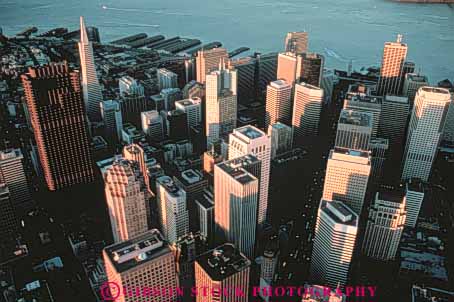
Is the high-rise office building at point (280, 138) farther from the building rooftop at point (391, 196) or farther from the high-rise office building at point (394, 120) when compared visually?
the building rooftop at point (391, 196)

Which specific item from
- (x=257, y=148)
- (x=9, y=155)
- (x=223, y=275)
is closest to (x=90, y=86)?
(x=9, y=155)

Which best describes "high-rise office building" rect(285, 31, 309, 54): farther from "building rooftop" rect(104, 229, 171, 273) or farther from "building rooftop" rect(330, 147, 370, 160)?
"building rooftop" rect(104, 229, 171, 273)

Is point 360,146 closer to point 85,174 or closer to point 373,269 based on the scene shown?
point 373,269

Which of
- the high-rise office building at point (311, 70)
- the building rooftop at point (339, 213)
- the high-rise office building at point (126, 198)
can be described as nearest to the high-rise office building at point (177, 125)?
the high-rise office building at point (311, 70)

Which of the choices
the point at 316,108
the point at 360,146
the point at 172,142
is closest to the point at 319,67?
the point at 316,108

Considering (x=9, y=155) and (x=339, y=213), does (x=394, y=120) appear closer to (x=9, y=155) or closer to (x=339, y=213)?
(x=339, y=213)

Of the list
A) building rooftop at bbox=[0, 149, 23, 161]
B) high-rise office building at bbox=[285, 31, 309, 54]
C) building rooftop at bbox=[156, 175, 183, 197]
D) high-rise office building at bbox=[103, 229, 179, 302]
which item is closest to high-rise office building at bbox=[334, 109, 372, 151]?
building rooftop at bbox=[156, 175, 183, 197]
